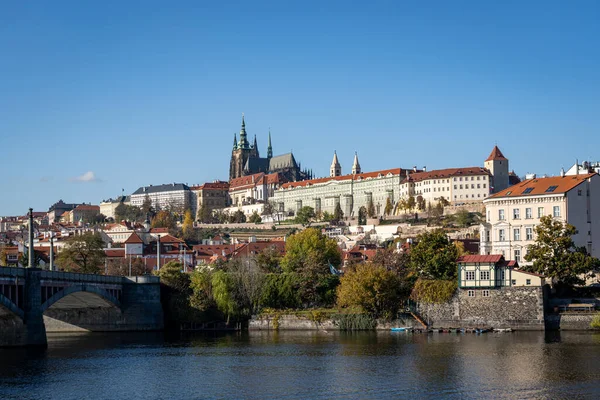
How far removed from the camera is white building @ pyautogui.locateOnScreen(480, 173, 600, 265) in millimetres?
73750

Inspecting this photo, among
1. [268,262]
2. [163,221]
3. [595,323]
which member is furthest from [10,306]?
[163,221]

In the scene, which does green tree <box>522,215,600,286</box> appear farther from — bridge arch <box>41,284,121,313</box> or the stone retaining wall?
bridge arch <box>41,284,121,313</box>

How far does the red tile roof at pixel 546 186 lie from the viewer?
74.2 m

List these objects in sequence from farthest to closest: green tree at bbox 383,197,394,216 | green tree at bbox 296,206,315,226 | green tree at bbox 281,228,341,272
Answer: green tree at bbox 296,206,315,226 → green tree at bbox 383,197,394,216 → green tree at bbox 281,228,341,272

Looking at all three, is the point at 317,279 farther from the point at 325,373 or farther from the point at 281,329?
the point at 325,373

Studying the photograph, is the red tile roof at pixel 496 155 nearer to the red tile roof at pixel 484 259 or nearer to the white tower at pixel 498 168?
the white tower at pixel 498 168

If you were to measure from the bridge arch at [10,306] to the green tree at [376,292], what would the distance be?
22599 mm

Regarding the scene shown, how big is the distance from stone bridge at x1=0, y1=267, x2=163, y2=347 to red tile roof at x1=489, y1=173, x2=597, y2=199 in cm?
2845

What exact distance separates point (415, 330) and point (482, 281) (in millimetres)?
5706

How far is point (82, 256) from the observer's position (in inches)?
3573

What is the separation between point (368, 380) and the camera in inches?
1718

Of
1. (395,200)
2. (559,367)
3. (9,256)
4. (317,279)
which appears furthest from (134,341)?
(395,200)

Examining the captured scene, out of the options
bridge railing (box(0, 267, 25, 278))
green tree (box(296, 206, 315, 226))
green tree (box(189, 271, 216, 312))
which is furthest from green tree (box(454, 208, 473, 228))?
bridge railing (box(0, 267, 25, 278))

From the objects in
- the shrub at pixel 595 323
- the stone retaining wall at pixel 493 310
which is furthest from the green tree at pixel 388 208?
the shrub at pixel 595 323
